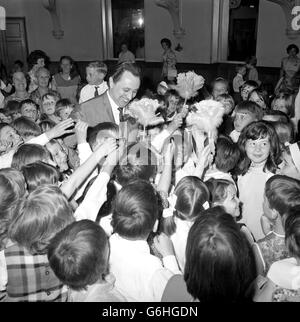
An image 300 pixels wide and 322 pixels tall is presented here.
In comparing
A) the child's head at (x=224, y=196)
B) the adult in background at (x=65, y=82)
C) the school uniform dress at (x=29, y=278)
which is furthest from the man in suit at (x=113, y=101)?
the adult in background at (x=65, y=82)

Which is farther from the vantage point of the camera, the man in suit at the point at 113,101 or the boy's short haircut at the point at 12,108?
the boy's short haircut at the point at 12,108

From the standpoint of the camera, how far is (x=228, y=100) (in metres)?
4.46

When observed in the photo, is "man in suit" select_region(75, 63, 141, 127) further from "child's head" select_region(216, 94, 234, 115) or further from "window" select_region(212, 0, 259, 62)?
"window" select_region(212, 0, 259, 62)

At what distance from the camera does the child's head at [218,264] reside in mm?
1357

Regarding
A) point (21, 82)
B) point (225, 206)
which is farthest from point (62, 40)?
point (225, 206)

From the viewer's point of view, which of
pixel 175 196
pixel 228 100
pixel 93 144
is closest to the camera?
pixel 175 196

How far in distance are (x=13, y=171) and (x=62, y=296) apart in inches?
29.7

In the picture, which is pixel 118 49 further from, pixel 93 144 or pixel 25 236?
pixel 25 236

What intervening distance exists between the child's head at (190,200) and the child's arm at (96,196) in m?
0.43

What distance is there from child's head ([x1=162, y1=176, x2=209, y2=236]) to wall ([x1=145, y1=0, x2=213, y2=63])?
28.5 feet

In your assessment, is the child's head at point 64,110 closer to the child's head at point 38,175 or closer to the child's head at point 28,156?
the child's head at point 28,156

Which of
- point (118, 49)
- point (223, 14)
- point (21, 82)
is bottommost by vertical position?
point (21, 82)

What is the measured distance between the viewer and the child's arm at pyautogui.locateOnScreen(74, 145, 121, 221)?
1.99 m

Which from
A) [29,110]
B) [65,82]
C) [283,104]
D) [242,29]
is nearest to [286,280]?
[283,104]
